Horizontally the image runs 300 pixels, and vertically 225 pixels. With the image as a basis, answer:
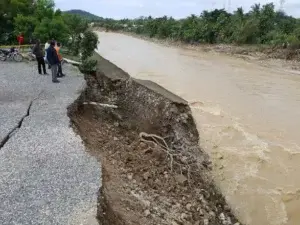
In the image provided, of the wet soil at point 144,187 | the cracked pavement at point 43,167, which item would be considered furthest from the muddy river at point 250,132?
the cracked pavement at point 43,167

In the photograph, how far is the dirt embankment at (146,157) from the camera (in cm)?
687

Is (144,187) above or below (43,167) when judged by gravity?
below

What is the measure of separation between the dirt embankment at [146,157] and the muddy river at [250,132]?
0.63m

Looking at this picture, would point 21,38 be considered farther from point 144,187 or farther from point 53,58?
point 144,187

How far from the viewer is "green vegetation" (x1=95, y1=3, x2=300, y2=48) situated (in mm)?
38812

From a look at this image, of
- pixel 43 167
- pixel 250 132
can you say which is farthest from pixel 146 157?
pixel 250 132

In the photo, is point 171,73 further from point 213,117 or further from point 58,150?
point 58,150

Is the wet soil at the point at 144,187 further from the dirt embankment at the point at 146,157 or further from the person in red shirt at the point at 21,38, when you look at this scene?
the person in red shirt at the point at 21,38

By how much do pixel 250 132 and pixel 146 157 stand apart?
4765 mm

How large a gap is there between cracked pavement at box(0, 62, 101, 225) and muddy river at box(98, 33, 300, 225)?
375cm

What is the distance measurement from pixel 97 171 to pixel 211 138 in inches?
249

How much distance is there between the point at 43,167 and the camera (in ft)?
22.6

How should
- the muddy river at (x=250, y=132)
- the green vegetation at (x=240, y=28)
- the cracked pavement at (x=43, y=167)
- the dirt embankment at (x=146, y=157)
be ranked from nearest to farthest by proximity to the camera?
the cracked pavement at (x=43, y=167) → the dirt embankment at (x=146, y=157) → the muddy river at (x=250, y=132) → the green vegetation at (x=240, y=28)

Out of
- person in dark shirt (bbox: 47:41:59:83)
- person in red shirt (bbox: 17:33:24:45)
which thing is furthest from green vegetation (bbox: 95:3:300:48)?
person in dark shirt (bbox: 47:41:59:83)
